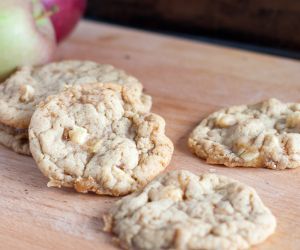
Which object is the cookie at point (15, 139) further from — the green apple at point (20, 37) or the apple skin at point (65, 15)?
the apple skin at point (65, 15)

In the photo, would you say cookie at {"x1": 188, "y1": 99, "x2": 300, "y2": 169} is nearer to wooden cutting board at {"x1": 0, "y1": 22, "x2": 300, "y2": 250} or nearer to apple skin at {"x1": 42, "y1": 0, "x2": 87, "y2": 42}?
wooden cutting board at {"x1": 0, "y1": 22, "x2": 300, "y2": 250}

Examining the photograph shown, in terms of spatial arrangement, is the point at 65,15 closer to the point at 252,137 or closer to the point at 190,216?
the point at 252,137

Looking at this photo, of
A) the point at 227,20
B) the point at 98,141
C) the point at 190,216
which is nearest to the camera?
the point at 190,216

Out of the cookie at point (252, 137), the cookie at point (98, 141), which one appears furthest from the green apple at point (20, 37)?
the cookie at point (252, 137)

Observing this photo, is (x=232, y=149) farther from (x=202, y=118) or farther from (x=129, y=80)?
(x=129, y=80)

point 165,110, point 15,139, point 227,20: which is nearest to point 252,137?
point 165,110

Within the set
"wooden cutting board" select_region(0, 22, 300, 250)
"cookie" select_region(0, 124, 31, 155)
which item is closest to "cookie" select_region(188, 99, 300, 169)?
"wooden cutting board" select_region(0, 22, 300, 250)

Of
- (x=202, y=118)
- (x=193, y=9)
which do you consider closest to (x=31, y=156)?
(x=202, y=118)
